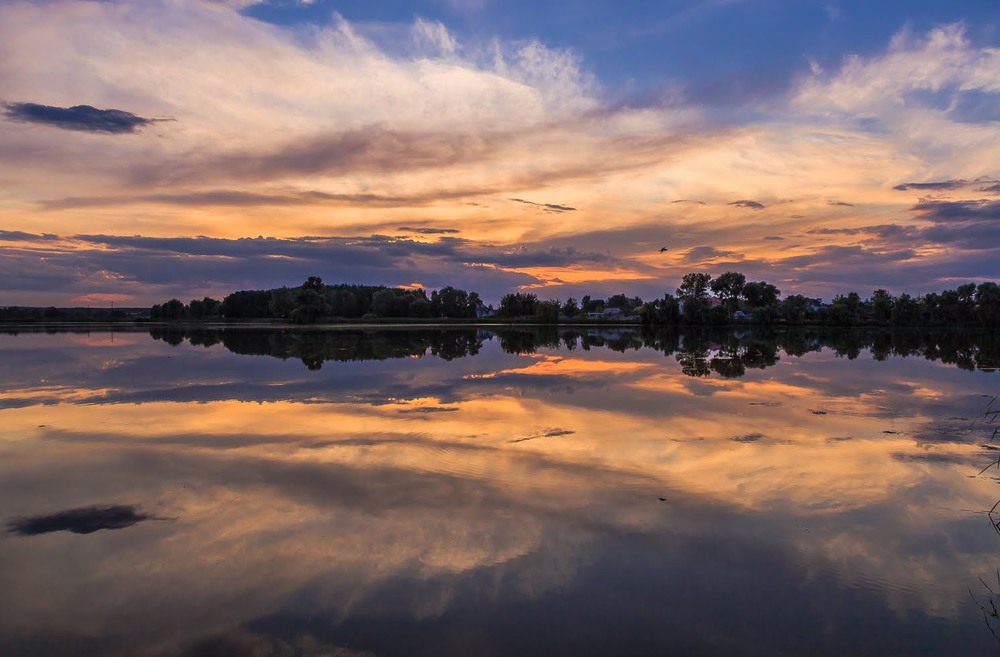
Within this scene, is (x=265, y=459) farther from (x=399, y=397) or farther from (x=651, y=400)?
(x=651, y=400)

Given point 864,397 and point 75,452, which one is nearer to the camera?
point 75,452

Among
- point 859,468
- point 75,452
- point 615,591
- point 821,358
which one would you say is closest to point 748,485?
point 859,468

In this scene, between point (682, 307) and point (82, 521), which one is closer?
point (82, 521)

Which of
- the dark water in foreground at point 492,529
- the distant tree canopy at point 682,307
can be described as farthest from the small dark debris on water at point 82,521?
the distant tree canopy at point 682,307

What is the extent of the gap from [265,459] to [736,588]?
9158 mm

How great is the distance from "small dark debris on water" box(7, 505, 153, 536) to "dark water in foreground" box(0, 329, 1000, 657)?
0.05 metres

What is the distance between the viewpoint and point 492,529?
830 cm

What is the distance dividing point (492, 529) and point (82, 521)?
5965 millimetres

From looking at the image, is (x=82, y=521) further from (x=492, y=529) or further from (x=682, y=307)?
(x=682, y=307)

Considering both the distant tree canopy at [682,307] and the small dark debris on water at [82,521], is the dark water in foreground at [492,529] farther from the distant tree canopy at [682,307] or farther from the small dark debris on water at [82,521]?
the distant tree canopy at [682,307]

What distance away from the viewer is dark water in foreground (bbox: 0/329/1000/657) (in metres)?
5.93

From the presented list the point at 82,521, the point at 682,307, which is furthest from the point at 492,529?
the point at 682,307

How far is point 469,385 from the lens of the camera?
23000mm

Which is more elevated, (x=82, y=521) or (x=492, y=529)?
(x=492, y=529)
